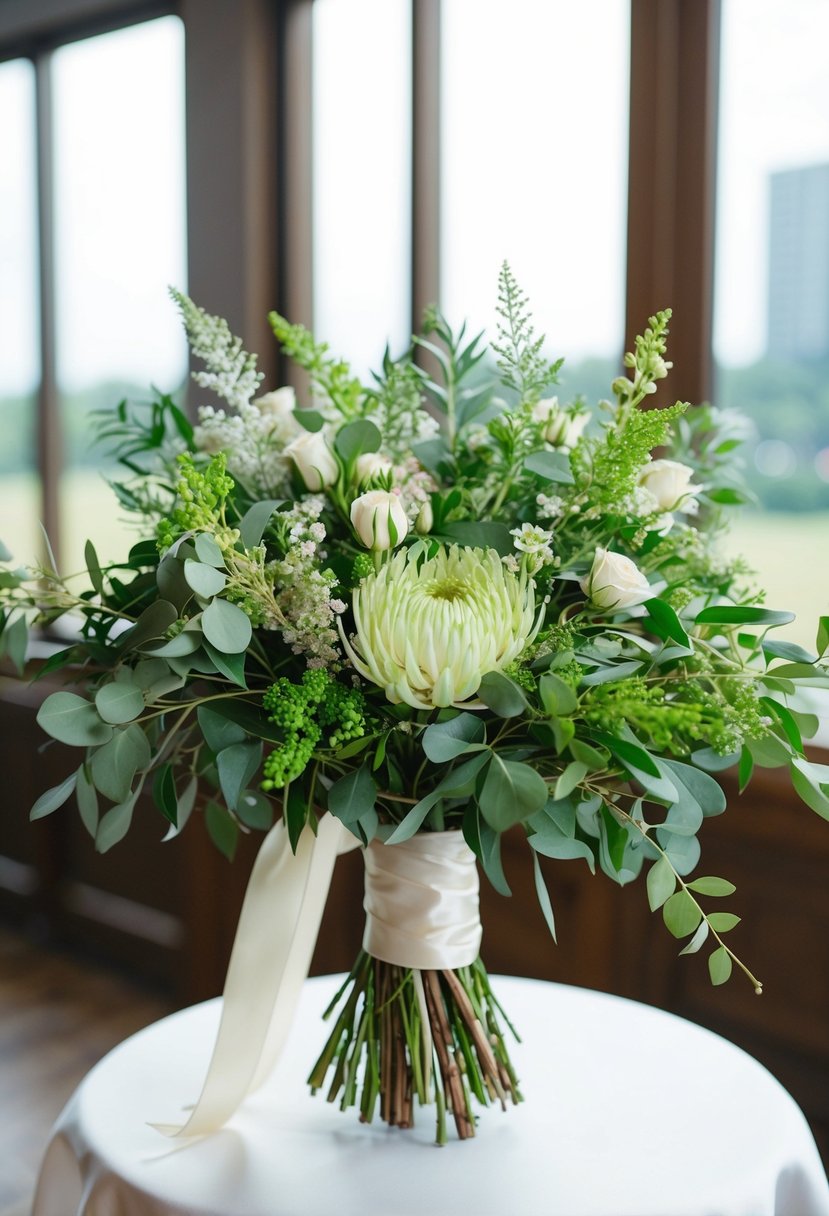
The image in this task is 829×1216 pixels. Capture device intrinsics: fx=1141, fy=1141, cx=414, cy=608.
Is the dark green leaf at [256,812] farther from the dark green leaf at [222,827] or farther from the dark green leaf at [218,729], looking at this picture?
the dark green leaf at [218,729]

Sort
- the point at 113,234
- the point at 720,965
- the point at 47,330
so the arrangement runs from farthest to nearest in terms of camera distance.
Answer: the point at 47,330 → the point at 113,234 → the point at 720,965

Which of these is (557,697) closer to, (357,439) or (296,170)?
(357,439)

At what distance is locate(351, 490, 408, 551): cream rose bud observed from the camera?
87 cm

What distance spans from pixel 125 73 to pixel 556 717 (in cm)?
280

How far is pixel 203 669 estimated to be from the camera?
33.4 inches

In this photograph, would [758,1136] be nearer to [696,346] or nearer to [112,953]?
[696,346]

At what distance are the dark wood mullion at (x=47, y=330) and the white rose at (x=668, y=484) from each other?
2580 mm

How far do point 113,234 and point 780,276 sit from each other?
6.28 ft

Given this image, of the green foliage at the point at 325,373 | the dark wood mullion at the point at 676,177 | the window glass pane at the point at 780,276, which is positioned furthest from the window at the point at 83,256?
the green foliage at the point at 325,373

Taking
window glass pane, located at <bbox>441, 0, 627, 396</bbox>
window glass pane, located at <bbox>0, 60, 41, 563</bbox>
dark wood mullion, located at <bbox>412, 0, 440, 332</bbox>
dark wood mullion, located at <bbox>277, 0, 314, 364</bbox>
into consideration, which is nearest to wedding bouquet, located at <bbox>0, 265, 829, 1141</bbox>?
window glass pane, located at <bbox>441, 0, 627, 396</bbox>

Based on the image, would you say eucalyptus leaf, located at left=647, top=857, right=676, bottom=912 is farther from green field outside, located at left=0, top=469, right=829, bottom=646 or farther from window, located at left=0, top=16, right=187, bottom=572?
window, located at left=0, top=16, right=187, bottom=572

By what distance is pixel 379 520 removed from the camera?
0.87 m

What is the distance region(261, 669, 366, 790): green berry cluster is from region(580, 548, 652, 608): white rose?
0.21 meters

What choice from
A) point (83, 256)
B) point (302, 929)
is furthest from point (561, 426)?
point (83, 256)
